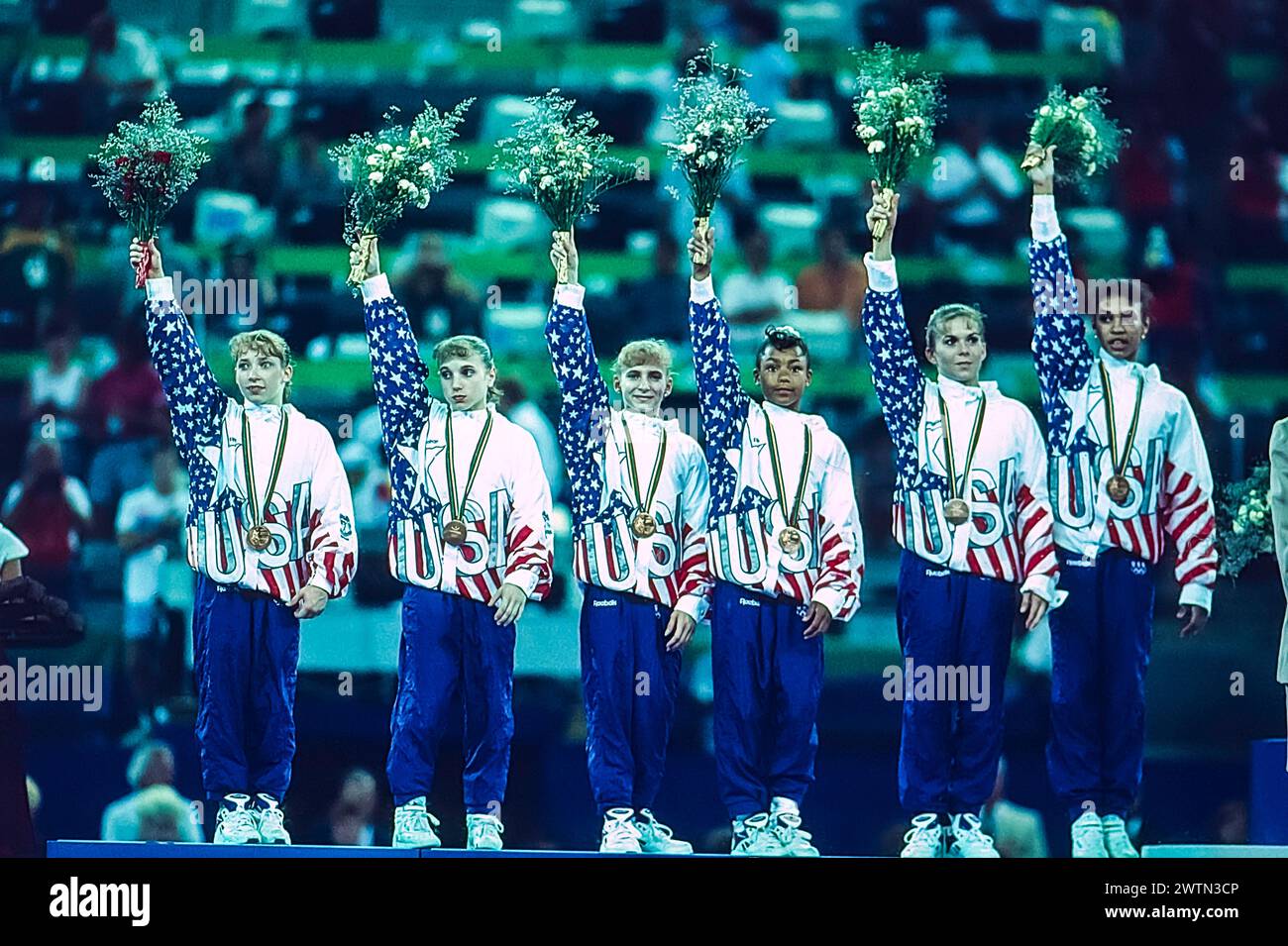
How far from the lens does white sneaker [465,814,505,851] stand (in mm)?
4805

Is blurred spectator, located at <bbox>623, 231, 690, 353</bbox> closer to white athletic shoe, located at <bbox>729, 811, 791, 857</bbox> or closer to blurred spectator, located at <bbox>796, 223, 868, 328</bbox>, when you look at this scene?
blurred spectator, located at <bbox>796, 223, 868, 328</bbox>

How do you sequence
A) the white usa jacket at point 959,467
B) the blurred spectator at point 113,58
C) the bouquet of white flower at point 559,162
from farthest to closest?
the blurred spectator at point 113,58
the bouquet of white flower at point 559,162
the white usa jacket at point 959,467

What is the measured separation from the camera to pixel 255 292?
16.1ft

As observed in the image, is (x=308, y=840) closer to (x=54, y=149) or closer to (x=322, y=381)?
(x=322, y=381)

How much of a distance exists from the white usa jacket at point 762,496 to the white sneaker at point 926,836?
0.60 meters

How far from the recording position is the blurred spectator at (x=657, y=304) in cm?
486

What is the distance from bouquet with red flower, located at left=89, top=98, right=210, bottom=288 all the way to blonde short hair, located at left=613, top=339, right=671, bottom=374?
53.1 inches

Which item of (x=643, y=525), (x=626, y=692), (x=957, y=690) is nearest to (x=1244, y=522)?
(x=957, y=690)

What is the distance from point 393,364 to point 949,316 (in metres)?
1.59

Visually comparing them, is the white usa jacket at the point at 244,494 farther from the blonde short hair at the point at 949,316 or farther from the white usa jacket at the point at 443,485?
the blonde short hair at the point at 949,316

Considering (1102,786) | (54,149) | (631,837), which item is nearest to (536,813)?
(631,837)

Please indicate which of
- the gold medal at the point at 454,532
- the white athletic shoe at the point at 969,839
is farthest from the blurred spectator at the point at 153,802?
the white athletic shoe at the point at 969,839

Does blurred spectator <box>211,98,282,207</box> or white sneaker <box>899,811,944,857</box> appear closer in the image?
white sneaker <box>899,811,944,857</box>

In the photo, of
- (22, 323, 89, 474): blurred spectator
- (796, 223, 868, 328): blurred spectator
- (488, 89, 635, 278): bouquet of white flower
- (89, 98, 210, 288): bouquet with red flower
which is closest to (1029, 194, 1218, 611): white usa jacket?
(796, 223, 868, 328): blurred spectator
